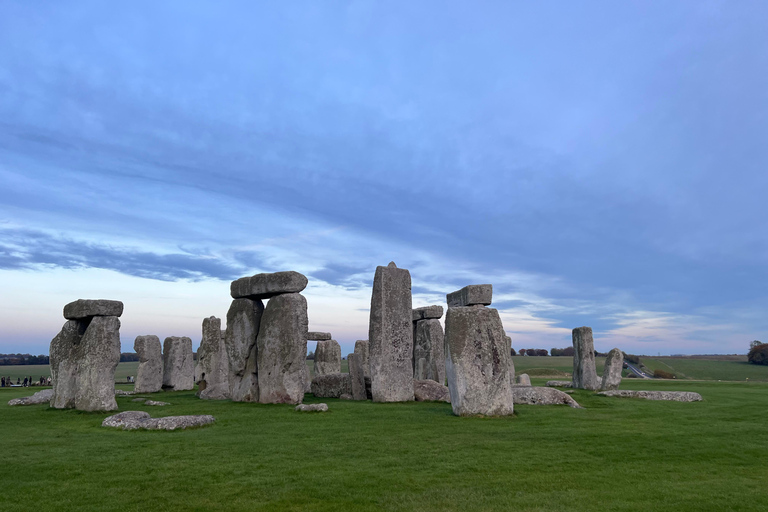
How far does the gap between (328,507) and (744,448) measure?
24.6ft

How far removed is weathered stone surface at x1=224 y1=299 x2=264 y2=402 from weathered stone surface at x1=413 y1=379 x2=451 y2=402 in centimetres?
515

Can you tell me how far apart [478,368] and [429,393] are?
4861 millimetres

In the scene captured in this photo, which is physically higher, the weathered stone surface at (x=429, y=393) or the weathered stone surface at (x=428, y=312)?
the weathered stone surface at (x=428, y=312)

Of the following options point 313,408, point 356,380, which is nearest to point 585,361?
point 356,380

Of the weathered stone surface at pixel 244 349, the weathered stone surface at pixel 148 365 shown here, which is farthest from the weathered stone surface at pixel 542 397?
the weathered stone surface at pixel 148 365

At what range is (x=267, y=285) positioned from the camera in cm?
1661

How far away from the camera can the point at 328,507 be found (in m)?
5.67

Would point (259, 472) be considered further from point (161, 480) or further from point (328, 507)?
point (328, 507)

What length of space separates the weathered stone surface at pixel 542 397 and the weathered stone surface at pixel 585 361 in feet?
29.7

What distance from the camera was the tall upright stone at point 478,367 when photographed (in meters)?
12.1

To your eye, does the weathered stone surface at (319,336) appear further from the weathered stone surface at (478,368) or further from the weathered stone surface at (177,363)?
the weathered stone surface at (478,368)

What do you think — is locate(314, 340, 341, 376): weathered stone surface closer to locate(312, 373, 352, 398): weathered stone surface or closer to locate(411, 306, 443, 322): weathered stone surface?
locate(411, 306, 443, 322): weathered stone surface

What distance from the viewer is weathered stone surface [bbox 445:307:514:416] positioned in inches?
476

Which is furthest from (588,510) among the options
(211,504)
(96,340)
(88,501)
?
(96,340)
